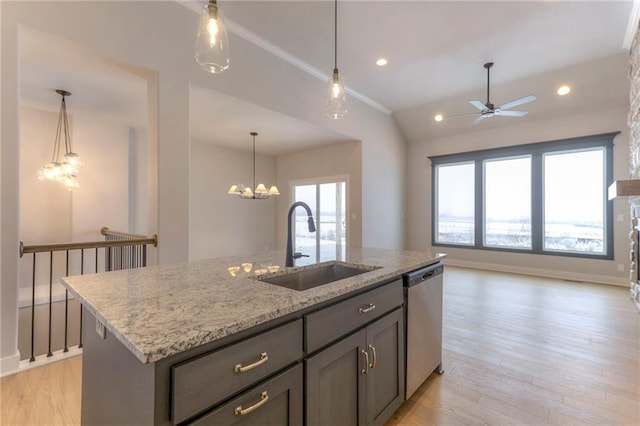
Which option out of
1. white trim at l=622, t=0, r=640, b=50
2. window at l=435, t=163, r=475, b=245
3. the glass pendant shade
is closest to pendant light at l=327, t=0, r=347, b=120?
the glass pendant shade

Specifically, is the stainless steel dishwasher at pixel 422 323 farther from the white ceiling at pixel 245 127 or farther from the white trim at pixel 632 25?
the white trim at pixel 632 25

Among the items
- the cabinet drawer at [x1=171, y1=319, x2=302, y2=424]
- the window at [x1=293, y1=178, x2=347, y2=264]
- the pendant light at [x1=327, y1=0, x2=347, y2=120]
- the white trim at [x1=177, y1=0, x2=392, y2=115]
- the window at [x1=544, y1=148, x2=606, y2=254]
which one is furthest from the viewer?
the window at [x1=293, y1=178, x2=347, y2=264]

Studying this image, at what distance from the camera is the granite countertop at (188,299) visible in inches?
33.3

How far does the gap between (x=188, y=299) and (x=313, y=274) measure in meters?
0.92

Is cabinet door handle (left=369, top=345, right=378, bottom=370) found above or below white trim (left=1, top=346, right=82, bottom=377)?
above

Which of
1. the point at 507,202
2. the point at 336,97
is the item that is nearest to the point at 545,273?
the point at 507,202

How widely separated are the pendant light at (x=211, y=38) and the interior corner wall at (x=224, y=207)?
176 inches

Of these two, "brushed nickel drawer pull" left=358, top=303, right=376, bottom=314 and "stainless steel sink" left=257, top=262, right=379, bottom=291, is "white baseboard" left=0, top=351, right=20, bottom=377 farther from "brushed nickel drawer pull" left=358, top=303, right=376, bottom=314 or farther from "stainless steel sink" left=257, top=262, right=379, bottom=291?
"brushed nickel drawer pull" left=358, top=303, right=376, bottom=314

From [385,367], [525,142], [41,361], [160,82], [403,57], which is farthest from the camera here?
A: [525,142]

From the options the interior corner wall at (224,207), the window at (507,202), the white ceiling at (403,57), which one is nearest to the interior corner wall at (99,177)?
the white ceiling at (403,57)

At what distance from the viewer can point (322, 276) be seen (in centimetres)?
203

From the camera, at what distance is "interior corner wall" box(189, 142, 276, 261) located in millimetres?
6238

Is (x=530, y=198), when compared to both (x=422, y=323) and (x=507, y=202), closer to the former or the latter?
(x=507, y=202)

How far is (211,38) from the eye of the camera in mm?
1710
